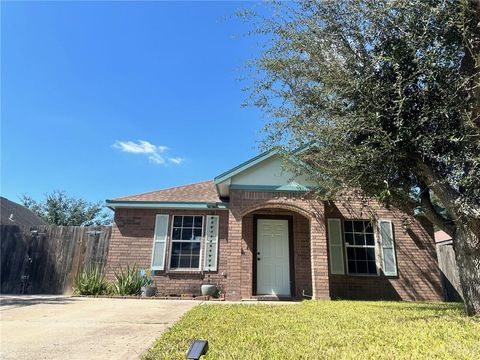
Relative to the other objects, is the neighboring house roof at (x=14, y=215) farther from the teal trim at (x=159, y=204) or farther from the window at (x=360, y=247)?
the window at (x=360, y=247)

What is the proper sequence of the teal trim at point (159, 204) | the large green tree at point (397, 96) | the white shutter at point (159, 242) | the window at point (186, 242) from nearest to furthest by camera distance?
the large green tree at point (397, 96) → the white shutter at point (159, 242) → the window at point (186, 242) → the teal trim at point (159, 204)

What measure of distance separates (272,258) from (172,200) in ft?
13.6

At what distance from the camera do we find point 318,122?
6.97 m

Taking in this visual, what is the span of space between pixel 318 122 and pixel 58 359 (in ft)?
19.4

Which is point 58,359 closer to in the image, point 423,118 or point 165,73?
point 423,118

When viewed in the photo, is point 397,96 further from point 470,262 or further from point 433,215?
point 470,262

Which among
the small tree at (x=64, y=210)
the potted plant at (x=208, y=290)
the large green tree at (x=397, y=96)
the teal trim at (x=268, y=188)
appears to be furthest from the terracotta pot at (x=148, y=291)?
the small tree at (x=64, y=210)

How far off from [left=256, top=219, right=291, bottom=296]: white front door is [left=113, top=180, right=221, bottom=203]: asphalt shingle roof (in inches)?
85.6

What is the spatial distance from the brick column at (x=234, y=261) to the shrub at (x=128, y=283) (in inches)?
128

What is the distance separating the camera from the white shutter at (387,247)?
10.8 meters

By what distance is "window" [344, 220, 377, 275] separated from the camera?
10914 millimetres

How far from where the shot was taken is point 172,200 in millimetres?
11969

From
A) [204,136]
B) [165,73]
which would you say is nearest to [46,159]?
[204,136]

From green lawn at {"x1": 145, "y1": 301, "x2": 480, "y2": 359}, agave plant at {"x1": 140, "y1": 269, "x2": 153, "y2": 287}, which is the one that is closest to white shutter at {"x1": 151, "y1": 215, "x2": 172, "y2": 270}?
agave plant at {"x1": 140, "y1": 269, "x2": 153, "y2": 287}
